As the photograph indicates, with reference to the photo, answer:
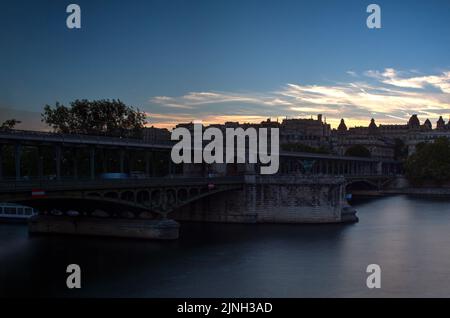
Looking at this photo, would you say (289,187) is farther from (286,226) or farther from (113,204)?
(113,204)

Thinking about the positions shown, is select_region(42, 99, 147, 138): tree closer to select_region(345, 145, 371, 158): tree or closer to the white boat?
the white boat

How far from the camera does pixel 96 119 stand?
6269 centimetres

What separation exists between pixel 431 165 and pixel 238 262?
69.3 meters

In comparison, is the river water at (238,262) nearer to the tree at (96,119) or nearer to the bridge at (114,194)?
the bridge at (114,194)

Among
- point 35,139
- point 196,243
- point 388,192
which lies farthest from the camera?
point 388,192

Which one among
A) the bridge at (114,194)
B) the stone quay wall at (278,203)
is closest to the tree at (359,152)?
the stone quay wall at (278,203)

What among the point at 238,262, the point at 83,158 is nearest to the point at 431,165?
the point at 83,158

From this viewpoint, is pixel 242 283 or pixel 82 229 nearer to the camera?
pixel 242 283

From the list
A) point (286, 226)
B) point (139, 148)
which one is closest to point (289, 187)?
point (286, 226)

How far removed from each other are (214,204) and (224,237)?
30.1 ft

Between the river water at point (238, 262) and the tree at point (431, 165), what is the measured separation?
164 ft

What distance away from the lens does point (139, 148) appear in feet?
136

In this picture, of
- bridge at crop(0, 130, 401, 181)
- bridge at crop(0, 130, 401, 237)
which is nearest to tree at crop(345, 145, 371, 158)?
bridge at crop(0, 130, 401, 181)
